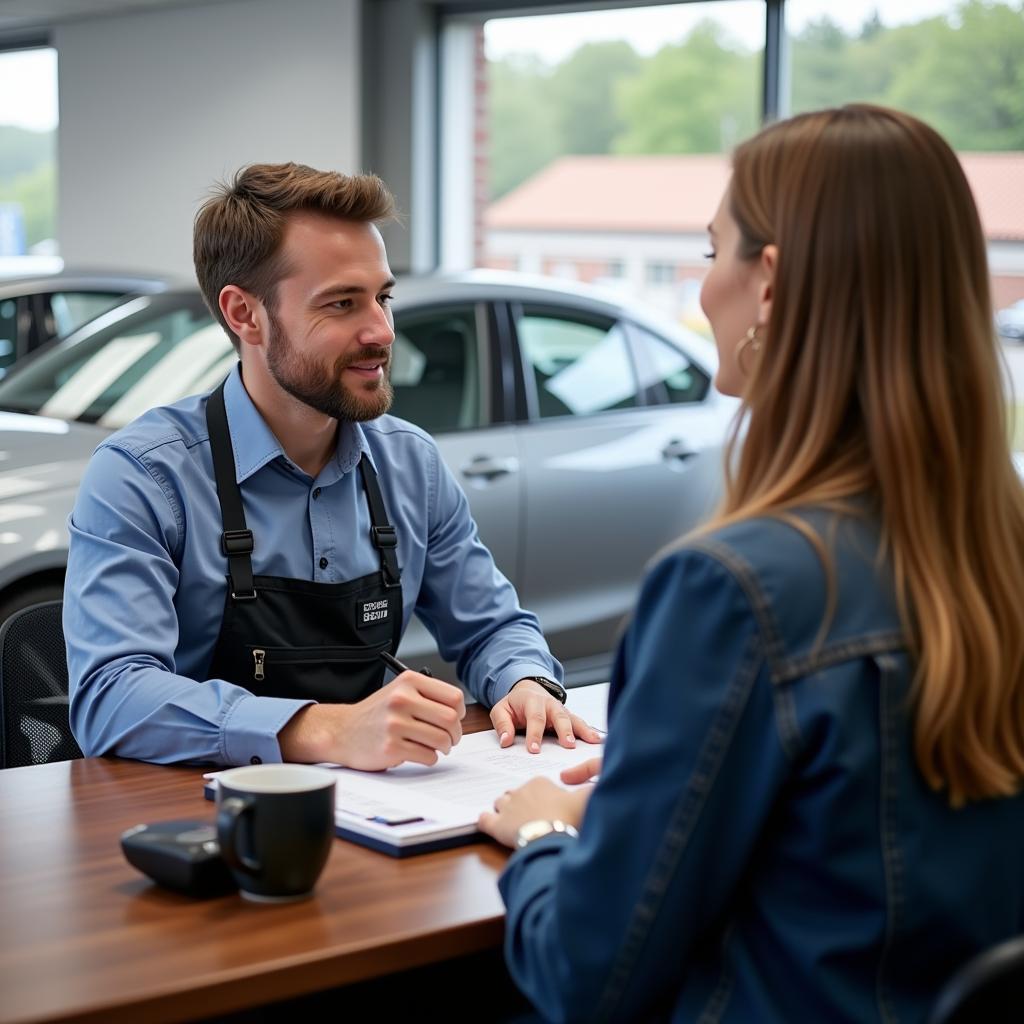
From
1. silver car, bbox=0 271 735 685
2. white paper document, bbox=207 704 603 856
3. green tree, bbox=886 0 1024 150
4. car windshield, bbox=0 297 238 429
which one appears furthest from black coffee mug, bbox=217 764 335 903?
green tree, bbox=886 0 1024 150

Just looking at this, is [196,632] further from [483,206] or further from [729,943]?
[483,206]

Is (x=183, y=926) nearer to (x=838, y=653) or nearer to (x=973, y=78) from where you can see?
(x=838, y=653)

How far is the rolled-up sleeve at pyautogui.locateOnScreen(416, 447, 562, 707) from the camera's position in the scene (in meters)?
2.36

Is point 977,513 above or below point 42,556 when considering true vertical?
above

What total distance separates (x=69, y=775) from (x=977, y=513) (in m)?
1.07

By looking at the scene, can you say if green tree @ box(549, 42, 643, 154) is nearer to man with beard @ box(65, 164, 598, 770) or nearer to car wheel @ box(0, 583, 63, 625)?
car wheel @ box(0, 583, 63, 625)

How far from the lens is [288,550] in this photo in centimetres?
218

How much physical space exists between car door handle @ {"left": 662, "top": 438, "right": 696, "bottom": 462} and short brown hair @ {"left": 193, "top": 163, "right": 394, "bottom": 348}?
2.49 meters

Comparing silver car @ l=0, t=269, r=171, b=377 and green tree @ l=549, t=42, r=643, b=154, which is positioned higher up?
green tree @ l=549, t=42, r=643, b=154

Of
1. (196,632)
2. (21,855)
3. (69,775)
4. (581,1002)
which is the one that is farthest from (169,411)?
(581,1002)

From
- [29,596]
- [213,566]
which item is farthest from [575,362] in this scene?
[213,566]

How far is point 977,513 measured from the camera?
48.3 inches

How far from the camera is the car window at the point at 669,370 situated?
486cm

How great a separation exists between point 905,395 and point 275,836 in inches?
25.7
